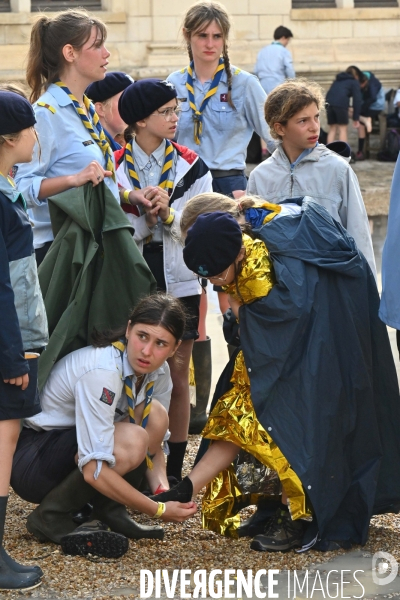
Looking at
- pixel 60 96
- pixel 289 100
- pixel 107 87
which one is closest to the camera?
pixel 60 96

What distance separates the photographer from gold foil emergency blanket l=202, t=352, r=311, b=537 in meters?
3.43

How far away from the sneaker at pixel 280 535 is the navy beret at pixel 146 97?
168 cm

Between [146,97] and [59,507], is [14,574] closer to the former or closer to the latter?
[59,507]

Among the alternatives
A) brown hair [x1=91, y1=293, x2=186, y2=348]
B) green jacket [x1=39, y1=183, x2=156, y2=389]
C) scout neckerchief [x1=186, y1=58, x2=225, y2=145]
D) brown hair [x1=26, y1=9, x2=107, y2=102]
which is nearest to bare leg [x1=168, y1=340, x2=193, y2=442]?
green jacket [x1=39, y1=183, x2=156, y2=389]

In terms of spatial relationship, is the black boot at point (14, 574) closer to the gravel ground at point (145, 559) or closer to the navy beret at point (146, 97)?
the gravel ground at point (145, 559)

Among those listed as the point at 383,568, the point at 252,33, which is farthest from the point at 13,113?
the point at 252,33

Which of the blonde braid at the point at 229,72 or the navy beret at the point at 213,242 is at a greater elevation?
the blonde braid at the point at 229,72

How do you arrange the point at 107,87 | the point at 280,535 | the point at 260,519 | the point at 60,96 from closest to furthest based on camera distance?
the point at 280,535 < the point at 260,519 < the point at 60,96 < the point at 107,87

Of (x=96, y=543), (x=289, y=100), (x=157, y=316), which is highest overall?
(x=289, y=100)

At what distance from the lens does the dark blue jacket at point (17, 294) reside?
3.14 m

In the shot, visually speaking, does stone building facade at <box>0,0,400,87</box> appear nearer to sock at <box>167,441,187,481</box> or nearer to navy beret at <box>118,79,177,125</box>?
navy beret at <box>118,79,177,125</box>

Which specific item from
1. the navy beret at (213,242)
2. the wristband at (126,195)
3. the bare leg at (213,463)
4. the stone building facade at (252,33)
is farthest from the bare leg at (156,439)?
the stone building facade at (252,33)

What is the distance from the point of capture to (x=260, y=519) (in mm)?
3750

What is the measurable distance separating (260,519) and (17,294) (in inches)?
48.6
